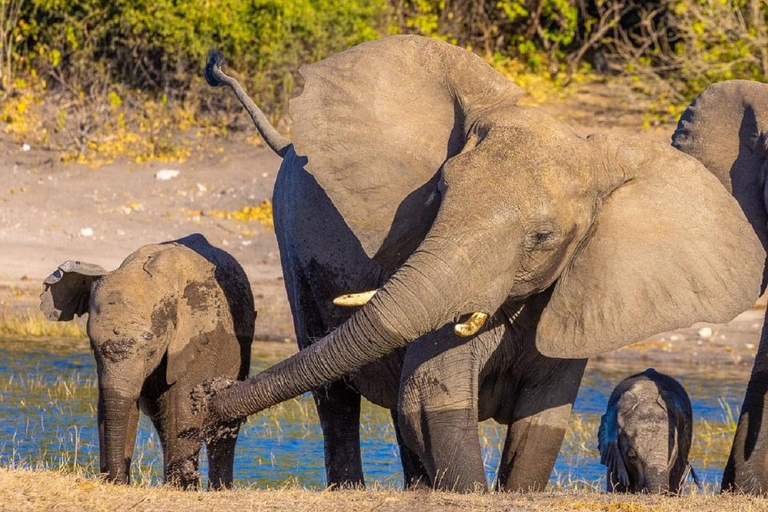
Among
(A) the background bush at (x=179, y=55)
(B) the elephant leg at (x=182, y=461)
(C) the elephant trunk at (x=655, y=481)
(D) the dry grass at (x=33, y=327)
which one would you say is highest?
(A) the background bush at (x=179, y=55)

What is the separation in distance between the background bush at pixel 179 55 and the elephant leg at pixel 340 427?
11.1m

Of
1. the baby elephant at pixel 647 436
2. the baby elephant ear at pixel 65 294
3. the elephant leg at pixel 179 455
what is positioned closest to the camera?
the baby elephant at pixel 647 436

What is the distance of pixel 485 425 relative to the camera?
1248 centimetres

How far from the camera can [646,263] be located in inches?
264

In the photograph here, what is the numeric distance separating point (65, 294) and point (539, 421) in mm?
2981

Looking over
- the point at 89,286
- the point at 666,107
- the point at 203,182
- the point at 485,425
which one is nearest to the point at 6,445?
the point at 89,286

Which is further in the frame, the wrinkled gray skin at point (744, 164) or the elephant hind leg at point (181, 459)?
the elephant hind leg at point (181, 459)

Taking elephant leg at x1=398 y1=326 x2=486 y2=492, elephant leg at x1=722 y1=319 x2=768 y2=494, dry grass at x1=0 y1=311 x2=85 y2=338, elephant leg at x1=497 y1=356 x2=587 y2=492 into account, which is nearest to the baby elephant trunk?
elephant leg at x1=722 y1=319 x2=768 y2=494

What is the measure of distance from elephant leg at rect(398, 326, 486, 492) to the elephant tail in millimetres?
2913

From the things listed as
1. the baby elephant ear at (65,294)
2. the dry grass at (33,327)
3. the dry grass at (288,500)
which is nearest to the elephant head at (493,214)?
the dry grass at (288,500)

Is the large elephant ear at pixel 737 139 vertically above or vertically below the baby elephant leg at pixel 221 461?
above

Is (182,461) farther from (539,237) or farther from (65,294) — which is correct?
(539,237)

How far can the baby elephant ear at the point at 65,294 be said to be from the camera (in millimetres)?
8672

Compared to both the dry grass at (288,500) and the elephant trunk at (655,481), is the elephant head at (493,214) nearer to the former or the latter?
the dry grass at (288,500)
